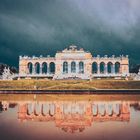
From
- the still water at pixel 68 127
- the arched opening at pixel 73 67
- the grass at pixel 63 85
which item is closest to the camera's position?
the still water at pixel 68 127

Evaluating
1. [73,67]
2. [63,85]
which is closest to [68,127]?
[63,85]

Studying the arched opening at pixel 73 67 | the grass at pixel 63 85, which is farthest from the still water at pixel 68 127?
the arched opening at pixel 73 67

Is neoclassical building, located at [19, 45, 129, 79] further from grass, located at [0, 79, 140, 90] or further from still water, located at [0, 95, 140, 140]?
still water, located at [0, 95, 140, 140]

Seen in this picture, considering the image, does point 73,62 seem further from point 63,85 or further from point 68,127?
point 68,127

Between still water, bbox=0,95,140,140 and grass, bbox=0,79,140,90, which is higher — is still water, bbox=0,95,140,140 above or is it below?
below

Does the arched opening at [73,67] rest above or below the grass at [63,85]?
above

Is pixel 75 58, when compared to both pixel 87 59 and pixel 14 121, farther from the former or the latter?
pixel 14 121

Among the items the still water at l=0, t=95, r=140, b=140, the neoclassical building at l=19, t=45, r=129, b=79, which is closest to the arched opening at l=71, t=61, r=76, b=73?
the neoclassical building at l=19, t=45, r=129, b=79

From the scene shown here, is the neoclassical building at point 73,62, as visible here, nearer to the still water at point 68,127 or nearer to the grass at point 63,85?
the grass at point 63,85

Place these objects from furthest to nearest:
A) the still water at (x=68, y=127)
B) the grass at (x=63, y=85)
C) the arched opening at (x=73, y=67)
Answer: the arched opening at (x=73, y=67) < the grass at (x=63, y=85) < the still water at (x=68, y=127)

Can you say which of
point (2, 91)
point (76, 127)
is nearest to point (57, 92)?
point (2, 91)

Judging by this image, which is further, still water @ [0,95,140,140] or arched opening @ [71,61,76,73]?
arched opening @ [71,61,76,73]

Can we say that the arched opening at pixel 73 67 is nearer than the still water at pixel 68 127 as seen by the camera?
No

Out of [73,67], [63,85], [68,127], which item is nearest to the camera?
[68,127]
